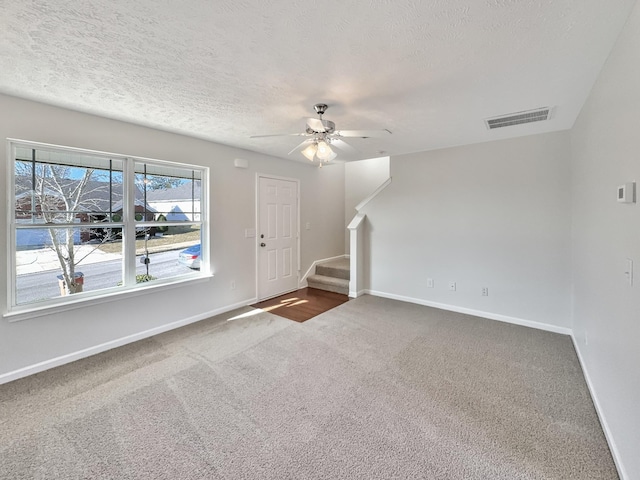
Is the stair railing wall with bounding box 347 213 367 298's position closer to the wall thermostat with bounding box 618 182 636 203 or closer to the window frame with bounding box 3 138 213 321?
the window frame with bounding box 3 138 213 321

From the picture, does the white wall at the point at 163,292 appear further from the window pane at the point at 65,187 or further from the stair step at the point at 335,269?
the stair step at the point at 335,269

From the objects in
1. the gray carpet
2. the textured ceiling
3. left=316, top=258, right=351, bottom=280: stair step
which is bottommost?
the gray carpet

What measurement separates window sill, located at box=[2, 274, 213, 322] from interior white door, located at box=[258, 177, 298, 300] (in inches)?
47.6

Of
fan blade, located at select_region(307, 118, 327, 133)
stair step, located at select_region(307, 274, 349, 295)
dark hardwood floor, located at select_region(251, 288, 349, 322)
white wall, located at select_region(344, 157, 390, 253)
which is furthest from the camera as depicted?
white wall, located at select_region(344, 157, 390, 253)

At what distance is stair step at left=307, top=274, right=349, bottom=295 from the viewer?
4.96m

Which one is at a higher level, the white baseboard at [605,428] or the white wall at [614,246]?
the white wall at [614,246]

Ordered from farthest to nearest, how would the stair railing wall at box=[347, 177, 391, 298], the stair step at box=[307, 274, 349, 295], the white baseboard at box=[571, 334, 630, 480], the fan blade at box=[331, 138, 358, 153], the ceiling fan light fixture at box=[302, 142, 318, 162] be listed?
the stair step at box=[307, 274, 349, 295], the stair railing wall at box=[347, 177, 391, 298], the fan blade at box=[331, 138, 358, 153], the ceiling fan light fixture at box=[302, 142, 318, 162], the white baseboard at box=[571, 334, 630, 480]

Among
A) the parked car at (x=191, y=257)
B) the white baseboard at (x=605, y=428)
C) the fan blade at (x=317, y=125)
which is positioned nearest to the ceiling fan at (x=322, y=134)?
the fan blade at (x=317, y=125)

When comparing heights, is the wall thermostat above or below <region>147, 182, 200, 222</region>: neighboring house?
below

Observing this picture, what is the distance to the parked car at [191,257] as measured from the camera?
364 cm

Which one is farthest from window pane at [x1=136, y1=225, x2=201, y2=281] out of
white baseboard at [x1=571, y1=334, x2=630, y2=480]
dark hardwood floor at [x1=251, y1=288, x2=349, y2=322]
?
white baseboard at [x1=571, y1=334, x2=630, y2=480]

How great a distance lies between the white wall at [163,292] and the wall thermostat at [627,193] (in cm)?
384

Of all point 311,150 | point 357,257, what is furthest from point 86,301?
point 357,257

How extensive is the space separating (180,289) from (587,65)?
4281 mm
